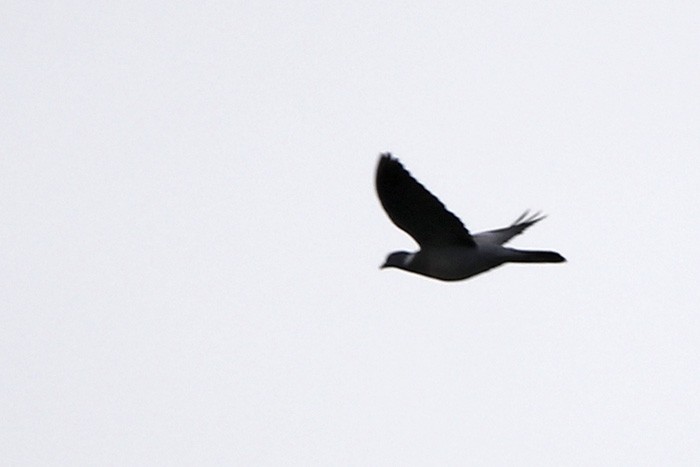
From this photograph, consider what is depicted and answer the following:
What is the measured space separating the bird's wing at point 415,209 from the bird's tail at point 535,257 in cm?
45

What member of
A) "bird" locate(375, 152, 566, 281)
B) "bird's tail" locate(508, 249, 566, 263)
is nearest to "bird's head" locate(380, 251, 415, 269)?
"bird" locate(375, 152, 566, 281)

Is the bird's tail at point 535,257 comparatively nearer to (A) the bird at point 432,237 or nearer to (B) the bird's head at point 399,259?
(A) the bird at point 432,237

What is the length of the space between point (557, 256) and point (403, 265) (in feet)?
5.72

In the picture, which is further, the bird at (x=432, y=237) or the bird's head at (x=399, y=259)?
the bird's head at (x=399, y=259)

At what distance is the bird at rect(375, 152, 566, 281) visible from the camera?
13.7 metres

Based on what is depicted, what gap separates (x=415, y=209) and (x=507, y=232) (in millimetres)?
3218

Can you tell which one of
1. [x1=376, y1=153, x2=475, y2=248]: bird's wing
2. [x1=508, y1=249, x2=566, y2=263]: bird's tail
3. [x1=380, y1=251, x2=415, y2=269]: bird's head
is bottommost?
[x1=508, y1=249, x2=566, y2=263]: bird's tail

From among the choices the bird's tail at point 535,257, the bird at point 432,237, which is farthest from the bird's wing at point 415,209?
the bird's tail at point 535,257

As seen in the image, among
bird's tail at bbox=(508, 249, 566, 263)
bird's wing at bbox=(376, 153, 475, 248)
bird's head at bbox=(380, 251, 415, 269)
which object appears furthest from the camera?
bird's head at bbox=(380, 251, 415, 269)

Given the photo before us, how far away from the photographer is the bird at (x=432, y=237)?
13.7m

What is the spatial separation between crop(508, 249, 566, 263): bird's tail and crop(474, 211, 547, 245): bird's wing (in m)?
1.33

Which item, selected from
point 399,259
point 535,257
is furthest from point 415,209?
point 535,257

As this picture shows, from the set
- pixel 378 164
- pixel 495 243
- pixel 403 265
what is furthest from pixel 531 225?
pixel 378 164

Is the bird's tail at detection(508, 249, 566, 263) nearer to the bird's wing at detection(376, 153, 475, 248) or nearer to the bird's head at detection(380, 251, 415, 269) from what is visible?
the bird's wing at detection(376, 153, 475, 248)
